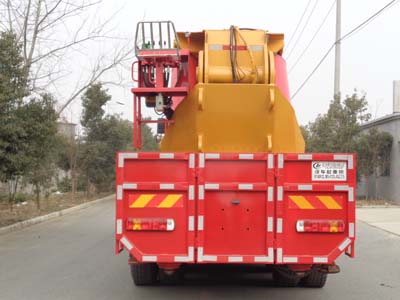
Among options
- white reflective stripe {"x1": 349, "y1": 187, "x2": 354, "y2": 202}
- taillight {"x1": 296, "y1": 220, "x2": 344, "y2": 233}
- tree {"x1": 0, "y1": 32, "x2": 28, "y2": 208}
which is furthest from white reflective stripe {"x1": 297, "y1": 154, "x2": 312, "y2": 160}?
tree {"x1": 0, "y1": 32, "x2": 28, "y2": 208}

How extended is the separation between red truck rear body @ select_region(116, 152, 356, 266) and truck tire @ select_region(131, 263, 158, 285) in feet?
4.72

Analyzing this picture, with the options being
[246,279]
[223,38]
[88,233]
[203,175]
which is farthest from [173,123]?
[88,233]

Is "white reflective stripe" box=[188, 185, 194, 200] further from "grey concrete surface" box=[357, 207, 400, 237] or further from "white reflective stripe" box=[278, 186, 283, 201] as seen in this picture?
"grey concrete surface" box=[357, 207, 400, 237]

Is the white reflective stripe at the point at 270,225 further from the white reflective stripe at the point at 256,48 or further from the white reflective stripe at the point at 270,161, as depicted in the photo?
the white reflective stripe at the point at 256,48

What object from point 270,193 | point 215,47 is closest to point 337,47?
point 215,47

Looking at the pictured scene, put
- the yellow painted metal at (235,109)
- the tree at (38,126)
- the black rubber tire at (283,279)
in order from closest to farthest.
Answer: the yellow painted metal at (235,109) → the black rubber tire at (283,279) → the tree at (38,126)

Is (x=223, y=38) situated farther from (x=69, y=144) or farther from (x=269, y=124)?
(x=69, y=144)

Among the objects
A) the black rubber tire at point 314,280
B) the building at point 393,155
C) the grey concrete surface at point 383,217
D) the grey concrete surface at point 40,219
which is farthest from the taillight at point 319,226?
the building at point 393,155

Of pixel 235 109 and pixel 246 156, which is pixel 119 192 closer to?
pixel 246 156

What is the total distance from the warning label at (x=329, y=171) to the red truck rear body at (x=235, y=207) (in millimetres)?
11

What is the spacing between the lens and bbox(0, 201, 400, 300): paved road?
6.98 metres

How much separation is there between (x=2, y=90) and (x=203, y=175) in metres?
8.13

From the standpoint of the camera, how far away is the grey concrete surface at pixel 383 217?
15092mm

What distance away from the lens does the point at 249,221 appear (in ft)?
18.5
